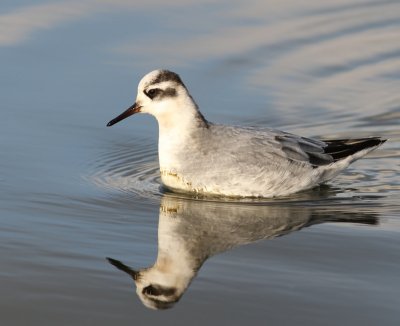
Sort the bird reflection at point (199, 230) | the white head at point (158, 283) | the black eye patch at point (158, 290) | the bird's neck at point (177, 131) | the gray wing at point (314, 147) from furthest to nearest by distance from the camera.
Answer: the gray wing at point (314, 147) → the bird's neck at point (177, 131) → the bird reflection at point (199, 230) → the black eye patch at point (158, 290) → the white head at point (158, 283)

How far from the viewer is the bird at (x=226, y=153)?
11781 millimetres

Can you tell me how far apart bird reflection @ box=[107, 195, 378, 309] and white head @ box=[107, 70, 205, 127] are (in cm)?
99

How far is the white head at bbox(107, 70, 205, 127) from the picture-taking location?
12094 millimetres

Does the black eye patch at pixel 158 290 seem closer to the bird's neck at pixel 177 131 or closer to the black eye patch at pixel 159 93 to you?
the bird's neck at pixel 177 131

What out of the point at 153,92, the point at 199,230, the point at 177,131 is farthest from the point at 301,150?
Answer: the point at 199,230

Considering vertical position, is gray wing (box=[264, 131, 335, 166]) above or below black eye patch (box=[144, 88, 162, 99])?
below

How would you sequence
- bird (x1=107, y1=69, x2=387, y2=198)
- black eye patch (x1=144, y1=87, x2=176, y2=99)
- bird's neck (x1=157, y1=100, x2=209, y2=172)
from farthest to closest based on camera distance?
black eye patch (x1=144, y1=87, x2=176, y2=99) < bird's neck (x1=157, y1=100, x2=209, y2=172) < bird (x1=107, y1=69, x2=387, y2=198)

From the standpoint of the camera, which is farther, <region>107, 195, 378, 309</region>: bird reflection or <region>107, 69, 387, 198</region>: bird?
<region>107, 69, 387, 198</region>: bird

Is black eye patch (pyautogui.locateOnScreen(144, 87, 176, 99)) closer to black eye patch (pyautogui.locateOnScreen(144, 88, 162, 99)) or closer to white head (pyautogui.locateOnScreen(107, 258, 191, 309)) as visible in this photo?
black eye patch (pyautogui.locateOnScreen(144, 88, 162, 99))

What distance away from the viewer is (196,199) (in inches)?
456

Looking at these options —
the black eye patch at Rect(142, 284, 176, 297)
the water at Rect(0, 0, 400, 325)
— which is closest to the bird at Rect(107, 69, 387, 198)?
the water at Rect(0, 0, 400, 325)

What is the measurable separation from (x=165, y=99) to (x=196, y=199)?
120 cm

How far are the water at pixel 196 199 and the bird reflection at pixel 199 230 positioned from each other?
3 cm

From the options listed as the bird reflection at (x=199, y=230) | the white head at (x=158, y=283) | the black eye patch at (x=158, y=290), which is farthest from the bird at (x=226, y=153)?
the black eye patch at (x=158, y=290)
